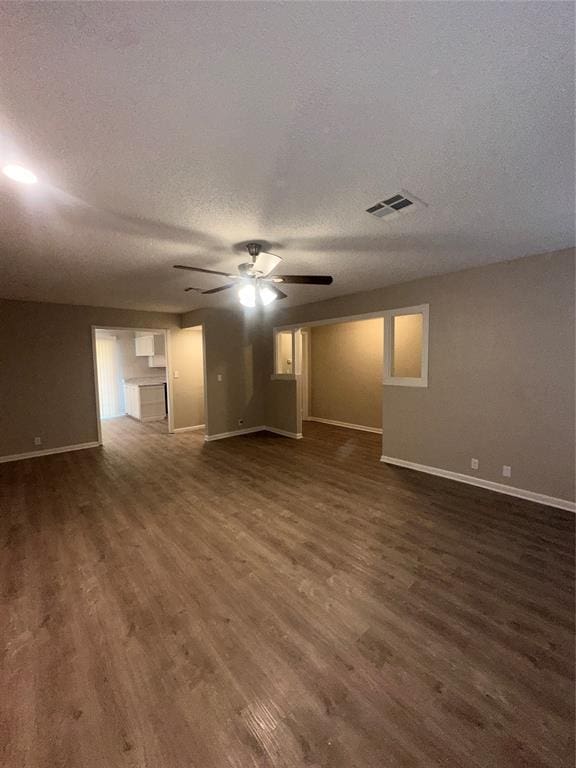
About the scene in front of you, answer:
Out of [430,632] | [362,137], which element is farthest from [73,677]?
[362,137]

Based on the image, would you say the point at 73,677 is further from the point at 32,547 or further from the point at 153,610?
the point at 32,547

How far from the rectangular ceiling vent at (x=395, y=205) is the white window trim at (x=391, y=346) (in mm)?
2105

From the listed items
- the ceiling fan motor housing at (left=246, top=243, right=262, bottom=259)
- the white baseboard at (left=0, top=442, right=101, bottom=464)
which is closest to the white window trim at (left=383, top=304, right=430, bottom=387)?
the ceiling fan motor housing at (left=246, top=243, right=262, bottom=259)

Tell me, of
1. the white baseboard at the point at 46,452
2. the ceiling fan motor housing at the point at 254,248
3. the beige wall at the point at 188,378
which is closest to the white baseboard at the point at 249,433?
the beige wall at the point at 188,378

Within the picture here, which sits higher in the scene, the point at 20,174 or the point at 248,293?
the point at 20,174

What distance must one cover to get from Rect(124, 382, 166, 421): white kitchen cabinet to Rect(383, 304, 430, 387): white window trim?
5.80 meters

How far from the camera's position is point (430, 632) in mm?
1779

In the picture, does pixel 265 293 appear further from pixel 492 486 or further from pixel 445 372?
pixel 492 486

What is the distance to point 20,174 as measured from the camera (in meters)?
1.70

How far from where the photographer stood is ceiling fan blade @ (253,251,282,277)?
2684 mm

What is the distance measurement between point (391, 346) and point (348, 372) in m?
2.46

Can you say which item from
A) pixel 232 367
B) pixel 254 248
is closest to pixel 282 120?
pixel 254 248

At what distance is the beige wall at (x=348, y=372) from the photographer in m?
6.49

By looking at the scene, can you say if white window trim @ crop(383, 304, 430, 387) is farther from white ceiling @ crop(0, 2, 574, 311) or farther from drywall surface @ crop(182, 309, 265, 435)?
drywall surface @ crop(182, 309, 265, 435)
